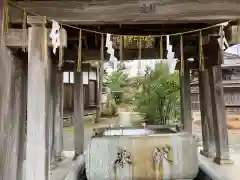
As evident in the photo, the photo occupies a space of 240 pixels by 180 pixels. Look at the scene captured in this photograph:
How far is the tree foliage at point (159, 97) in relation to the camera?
7004 mm

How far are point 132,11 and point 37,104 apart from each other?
4.98ft

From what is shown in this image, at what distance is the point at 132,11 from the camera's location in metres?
2.86

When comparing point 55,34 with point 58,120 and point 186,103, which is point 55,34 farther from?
point 186,103

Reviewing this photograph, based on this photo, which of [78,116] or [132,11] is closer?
[132,11]

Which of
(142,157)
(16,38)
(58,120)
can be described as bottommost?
(142,157)

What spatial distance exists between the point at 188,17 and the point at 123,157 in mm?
2373

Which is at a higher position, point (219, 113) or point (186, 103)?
point (186, 103)

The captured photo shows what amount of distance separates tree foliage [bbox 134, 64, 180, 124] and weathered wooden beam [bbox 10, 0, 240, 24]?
165 inches

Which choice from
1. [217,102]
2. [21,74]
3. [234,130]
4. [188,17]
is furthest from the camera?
[234,130]

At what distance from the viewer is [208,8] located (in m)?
2.84

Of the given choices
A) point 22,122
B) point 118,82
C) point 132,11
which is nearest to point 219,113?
point 132,11

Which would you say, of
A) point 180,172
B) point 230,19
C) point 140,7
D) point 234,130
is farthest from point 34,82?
point 234,130

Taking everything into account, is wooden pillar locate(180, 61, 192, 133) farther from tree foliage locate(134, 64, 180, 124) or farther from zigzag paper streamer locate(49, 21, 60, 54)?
zigzag paper streamer locate(49, 21, 60, 54)

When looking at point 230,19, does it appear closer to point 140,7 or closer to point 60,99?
point 140,7
